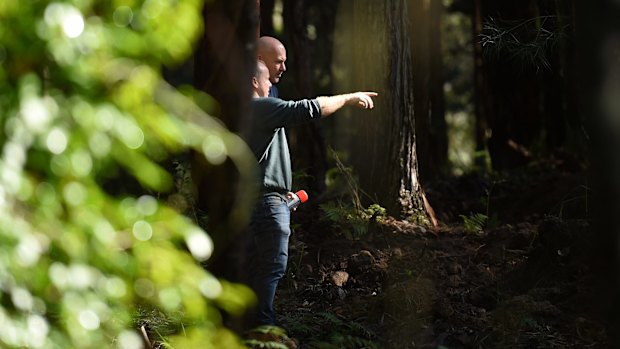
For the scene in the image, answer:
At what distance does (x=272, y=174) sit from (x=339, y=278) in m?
2.26

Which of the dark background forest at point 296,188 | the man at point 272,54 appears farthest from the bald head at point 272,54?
the dark background forest at point 296,188

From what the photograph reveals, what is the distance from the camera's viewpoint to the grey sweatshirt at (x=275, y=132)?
725cm

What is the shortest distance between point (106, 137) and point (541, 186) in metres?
9.79

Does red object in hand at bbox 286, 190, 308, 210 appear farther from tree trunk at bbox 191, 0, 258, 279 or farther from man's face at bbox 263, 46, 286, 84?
tree trunk at bbox 191, 0, 258, 279

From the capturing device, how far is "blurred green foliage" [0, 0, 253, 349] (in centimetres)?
404

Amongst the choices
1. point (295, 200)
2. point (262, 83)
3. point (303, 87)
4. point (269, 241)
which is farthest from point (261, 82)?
point (303, 87)

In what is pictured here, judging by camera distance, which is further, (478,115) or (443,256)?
(478,115)

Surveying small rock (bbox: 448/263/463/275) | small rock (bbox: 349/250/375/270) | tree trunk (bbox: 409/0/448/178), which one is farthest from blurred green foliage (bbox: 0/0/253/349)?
tree trunk (bbox: 409/0/448/178)

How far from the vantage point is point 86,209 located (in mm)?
4145

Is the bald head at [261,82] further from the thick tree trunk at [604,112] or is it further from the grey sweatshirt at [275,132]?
the thick tree trunk at [604,112]

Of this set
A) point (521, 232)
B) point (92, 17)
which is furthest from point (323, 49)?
point (92, 17)

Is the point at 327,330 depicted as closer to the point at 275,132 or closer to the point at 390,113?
the point at 275,132

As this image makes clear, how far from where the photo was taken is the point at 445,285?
30.7 feet

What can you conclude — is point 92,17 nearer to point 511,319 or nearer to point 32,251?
point 32,251
